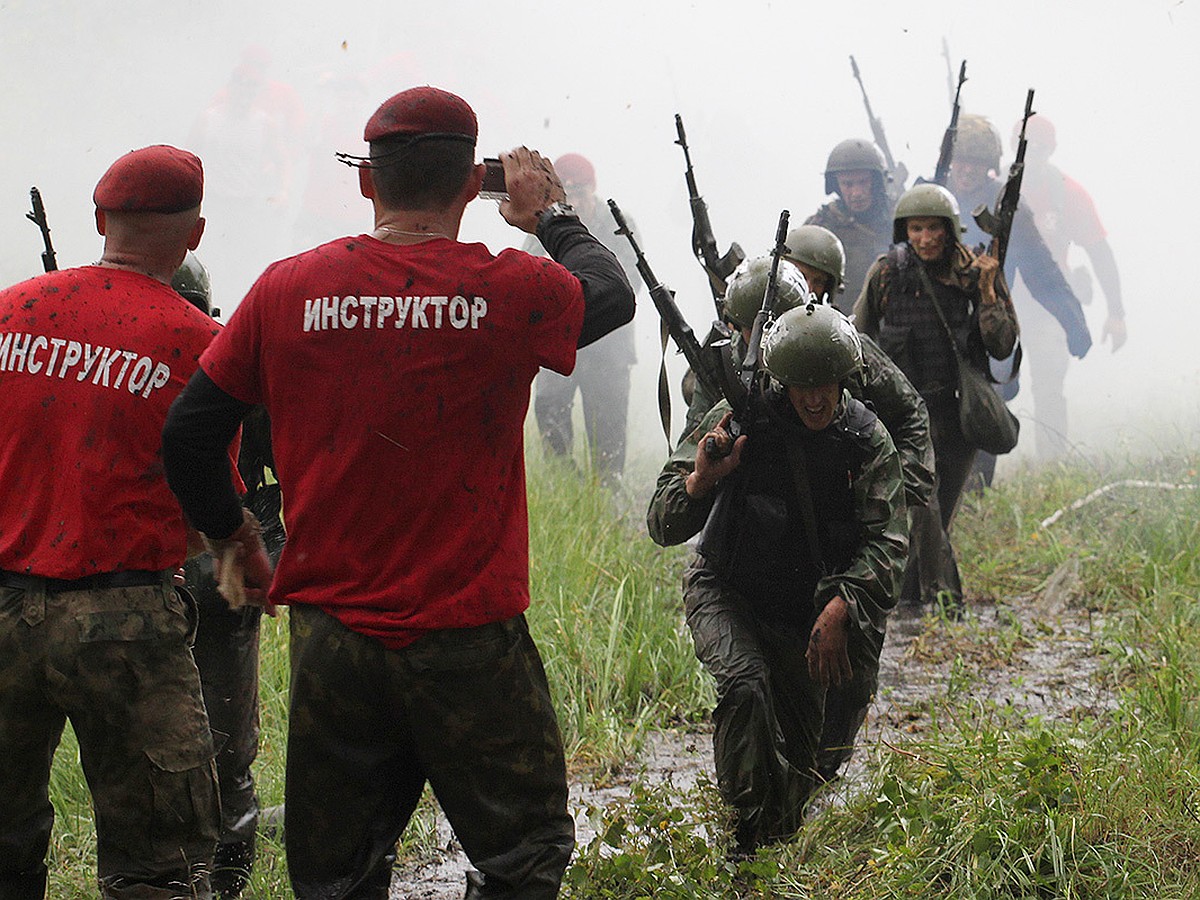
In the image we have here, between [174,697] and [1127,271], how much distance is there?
67.5 ft

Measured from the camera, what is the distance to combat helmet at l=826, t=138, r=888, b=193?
8844 mm

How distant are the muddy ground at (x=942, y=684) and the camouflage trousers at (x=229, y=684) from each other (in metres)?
0.54

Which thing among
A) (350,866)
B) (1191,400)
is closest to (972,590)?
(350,866)

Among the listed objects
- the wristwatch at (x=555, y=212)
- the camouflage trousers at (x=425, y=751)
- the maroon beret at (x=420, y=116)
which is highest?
the maroon beret at (x=420, y=116)

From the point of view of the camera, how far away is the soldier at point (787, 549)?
12.5 feet

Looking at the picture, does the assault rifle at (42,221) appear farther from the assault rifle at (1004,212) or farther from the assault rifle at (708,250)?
the assault rifle at (1004,212)

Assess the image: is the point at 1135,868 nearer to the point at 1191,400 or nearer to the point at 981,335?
the point at 981,335

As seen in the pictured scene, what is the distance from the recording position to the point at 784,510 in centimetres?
394

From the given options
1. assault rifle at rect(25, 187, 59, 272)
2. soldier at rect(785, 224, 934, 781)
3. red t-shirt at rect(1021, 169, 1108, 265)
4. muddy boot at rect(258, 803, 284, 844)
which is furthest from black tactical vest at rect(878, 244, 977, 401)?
red t-shirt at rect(1021, 169, 1108, 265)

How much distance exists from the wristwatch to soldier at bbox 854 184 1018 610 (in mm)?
4022

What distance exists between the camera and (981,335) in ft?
21.6

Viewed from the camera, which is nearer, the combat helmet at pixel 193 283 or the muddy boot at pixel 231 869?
the muddy boot at pixel 231 869

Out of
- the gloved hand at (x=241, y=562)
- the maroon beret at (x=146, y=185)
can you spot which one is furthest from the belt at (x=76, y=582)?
the maroon beret at (x=146, y=185)

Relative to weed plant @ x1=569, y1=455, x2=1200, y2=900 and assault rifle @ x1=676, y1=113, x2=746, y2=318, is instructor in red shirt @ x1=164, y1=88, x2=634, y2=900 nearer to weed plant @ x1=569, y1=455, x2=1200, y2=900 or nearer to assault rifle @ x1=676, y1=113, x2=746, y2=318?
weed plant @ x1=569, y1=455, x2=1200, y2=900
